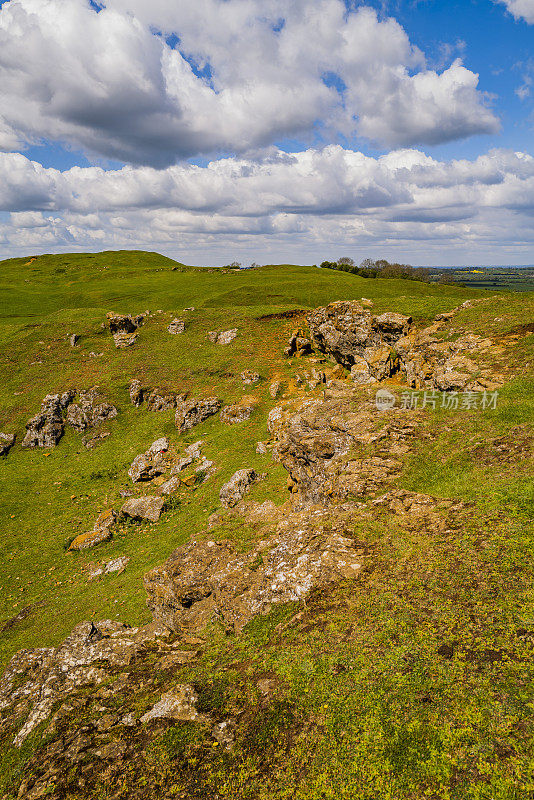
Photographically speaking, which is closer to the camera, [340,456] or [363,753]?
[363,753]

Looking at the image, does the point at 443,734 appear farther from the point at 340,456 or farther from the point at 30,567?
the point at 30,567

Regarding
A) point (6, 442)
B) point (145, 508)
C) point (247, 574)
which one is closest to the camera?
point (247, 574)

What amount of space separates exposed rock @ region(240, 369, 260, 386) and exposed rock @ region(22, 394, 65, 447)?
77.6ft

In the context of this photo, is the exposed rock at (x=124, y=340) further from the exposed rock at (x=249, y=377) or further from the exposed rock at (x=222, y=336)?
the exposed rock at (x=249, y=377)

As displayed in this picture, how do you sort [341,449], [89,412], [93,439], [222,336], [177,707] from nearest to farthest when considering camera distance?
[177,707], [341,449], [93,439], [89,412], [222,336]

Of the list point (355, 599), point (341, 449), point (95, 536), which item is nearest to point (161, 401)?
point (95, 536)

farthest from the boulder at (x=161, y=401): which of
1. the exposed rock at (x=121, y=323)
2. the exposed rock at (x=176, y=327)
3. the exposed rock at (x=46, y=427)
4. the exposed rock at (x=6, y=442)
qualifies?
the exposed rock at (x=121, y=323)

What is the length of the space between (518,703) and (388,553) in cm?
613

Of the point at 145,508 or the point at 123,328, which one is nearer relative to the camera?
the point at 145,508

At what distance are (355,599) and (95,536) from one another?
23.7 meters

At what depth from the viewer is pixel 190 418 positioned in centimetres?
4100

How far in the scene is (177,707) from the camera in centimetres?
1113

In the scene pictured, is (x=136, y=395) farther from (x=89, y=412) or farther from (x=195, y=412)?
(x=195, y=412)

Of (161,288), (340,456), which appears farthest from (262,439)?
(161,288)
